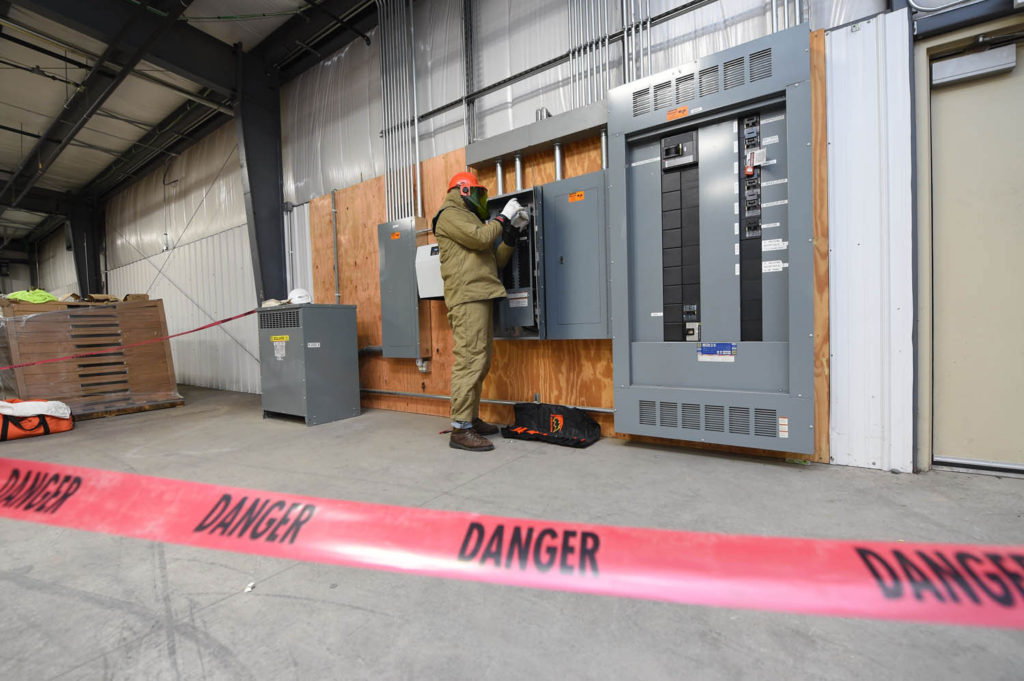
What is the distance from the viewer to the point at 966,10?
210cm

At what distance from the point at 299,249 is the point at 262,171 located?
1074 millimetres

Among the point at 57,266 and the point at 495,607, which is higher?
the point at 57,266

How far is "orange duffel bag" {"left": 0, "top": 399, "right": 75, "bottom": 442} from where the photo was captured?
3.71 metres

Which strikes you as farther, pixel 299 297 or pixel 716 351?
pixel 299 297

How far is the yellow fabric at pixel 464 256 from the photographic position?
300cm

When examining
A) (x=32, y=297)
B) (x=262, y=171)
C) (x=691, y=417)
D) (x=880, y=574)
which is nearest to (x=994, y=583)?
(x=880, y=574)

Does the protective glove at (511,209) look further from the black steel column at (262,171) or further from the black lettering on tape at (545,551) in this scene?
the black steel column at (262,171)

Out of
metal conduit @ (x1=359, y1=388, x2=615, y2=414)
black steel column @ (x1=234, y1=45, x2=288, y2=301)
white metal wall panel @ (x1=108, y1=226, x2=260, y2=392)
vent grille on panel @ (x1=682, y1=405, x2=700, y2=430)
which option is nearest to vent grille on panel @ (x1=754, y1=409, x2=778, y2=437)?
vent grille on panel @ (x1=682, y1=405, x2=700, y2=430)

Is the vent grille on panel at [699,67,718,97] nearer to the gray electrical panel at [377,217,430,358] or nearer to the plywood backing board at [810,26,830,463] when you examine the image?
the plywood backing board at [810,26,830,463]

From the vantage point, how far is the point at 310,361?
4.03m

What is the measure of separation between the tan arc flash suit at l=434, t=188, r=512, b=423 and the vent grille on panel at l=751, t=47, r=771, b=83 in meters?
1.82

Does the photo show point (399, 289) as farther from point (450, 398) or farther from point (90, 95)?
point (90, 95)

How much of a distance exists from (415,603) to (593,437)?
1996 mm

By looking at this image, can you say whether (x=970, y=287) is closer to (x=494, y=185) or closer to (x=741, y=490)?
(x=741, y=490)
